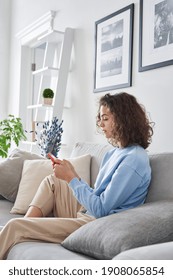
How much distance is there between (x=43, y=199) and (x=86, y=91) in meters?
1.37

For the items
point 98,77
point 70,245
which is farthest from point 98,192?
point 98,77

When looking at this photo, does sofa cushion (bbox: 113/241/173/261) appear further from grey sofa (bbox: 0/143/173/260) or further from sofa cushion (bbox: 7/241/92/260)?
sofa cushion (bbox: 7/241/92/260)

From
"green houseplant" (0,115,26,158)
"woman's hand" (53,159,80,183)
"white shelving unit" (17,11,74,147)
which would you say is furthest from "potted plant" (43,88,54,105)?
"woman's hand" (53,159,80,183)

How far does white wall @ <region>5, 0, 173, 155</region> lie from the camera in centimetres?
251

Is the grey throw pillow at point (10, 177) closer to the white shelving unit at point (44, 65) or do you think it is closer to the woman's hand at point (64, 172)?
the white shelving unit at point (44, 65)

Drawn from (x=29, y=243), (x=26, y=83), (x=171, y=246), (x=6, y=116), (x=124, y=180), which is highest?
(x=26, y=83)

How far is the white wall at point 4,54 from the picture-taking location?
194 inches

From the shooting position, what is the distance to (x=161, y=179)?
186cm

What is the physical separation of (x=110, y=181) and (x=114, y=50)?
1428 mm

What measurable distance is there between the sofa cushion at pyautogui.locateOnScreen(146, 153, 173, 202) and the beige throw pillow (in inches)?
27.1

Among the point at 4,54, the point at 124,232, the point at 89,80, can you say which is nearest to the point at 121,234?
the point at 124,232

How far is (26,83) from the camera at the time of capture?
466cm

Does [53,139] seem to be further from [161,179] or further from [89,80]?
[161,179]
